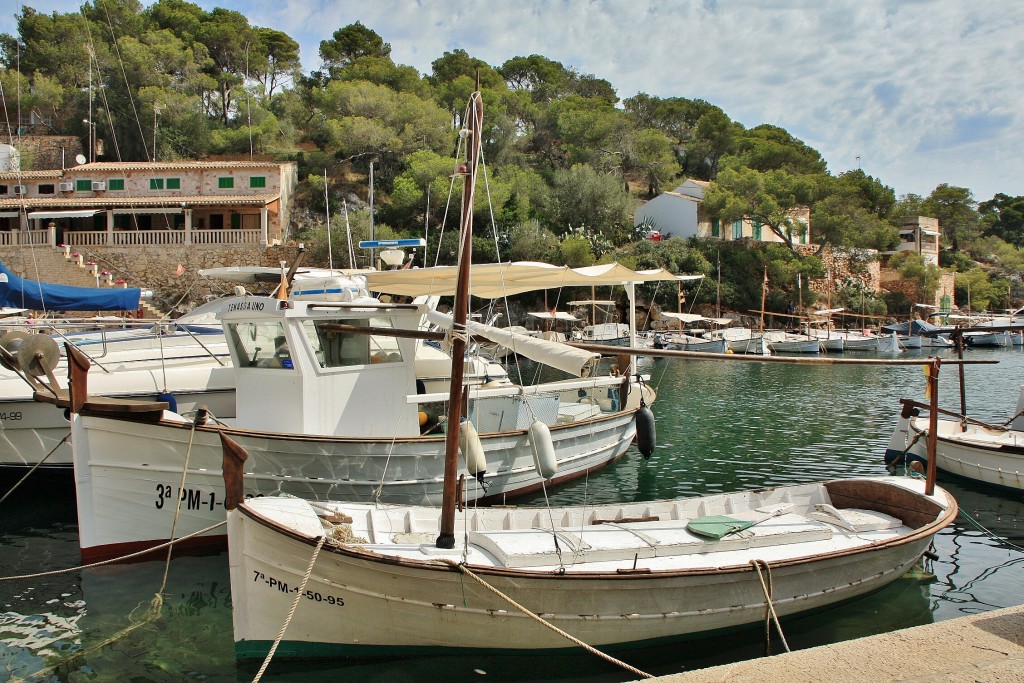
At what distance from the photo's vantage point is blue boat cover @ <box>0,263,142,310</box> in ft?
51.4

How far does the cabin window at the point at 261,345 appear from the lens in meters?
10.1

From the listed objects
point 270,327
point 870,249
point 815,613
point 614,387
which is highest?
point 870,249

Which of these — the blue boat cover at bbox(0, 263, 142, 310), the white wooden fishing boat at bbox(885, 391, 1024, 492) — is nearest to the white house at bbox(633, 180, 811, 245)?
the white wooden fishing boat at bbox(885, 391, 1024, 492)

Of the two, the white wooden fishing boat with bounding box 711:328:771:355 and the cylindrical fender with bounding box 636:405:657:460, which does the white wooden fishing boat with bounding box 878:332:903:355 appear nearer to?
the white wooden fishing boat with bounding box 711:328:771:355

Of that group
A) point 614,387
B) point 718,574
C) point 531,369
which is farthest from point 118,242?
point 718,574

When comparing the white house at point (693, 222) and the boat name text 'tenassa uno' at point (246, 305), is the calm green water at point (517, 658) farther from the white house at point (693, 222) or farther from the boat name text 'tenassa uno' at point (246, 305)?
the white house at point (693, 222)

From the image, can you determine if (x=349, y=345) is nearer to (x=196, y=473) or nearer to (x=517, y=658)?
(x=196, y=473)

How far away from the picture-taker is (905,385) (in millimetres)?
28234

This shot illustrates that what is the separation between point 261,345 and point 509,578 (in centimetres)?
529

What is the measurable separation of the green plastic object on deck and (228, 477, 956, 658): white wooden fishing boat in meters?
0.04

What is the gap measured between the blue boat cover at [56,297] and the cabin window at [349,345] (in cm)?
852

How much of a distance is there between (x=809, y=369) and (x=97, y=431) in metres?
32.2

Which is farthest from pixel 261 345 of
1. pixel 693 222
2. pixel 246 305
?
pixel 693 222

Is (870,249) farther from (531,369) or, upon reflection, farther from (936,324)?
(531,369)
